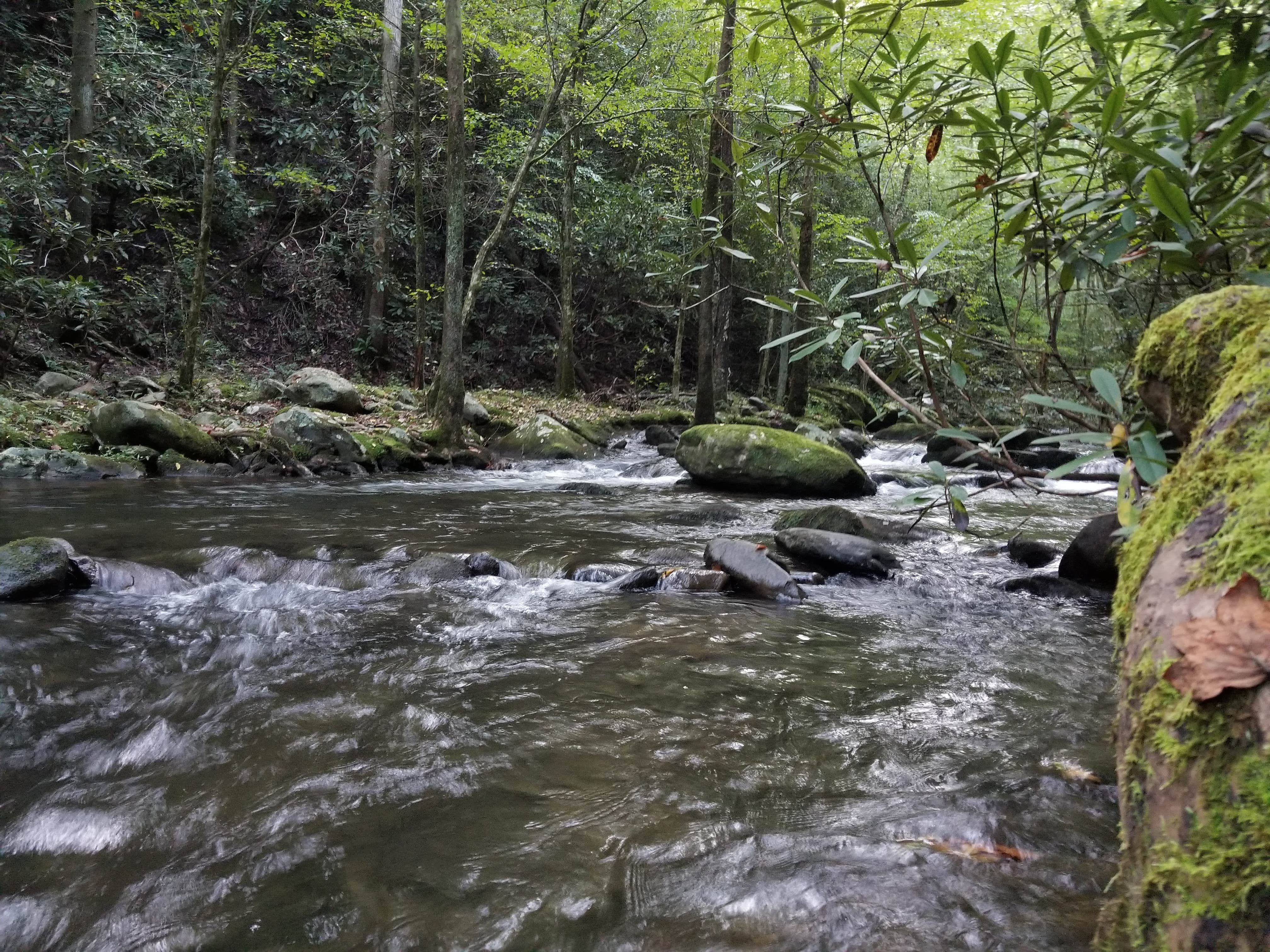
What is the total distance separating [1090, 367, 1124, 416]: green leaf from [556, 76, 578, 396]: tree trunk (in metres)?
14.2

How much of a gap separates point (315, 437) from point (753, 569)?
771 cm

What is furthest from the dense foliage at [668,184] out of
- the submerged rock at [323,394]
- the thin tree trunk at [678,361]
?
the submerged rock at [323,394]

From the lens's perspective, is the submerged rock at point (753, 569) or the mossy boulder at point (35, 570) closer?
the mossy boulder at point (35, 570)

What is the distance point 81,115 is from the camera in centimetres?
1140

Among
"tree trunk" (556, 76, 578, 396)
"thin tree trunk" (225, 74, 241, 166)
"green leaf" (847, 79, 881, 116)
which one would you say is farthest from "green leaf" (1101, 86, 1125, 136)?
"thin tree trunk" (225, 74, 241, 166)

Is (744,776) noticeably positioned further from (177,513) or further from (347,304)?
(347,304)

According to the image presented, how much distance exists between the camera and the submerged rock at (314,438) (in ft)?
33.6

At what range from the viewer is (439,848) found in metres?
2.13

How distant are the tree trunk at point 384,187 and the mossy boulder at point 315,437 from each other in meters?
6.44

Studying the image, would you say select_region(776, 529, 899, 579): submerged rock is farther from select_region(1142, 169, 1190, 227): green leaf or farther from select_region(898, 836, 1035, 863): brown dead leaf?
select_region(1142, 169, 1190, 227): green leaf

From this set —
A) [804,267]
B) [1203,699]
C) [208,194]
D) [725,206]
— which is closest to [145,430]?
[208,194]

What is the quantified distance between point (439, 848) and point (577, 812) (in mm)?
441

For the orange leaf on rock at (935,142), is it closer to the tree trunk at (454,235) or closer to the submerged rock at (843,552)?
the submerged rock at (843,552)

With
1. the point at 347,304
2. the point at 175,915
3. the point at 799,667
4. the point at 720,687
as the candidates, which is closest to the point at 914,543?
the point at 799,667
